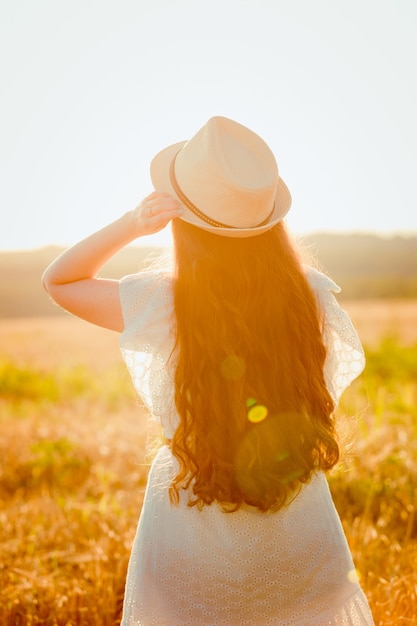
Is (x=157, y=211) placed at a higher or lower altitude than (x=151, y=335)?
higher

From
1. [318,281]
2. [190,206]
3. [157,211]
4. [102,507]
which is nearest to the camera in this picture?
[157,211]

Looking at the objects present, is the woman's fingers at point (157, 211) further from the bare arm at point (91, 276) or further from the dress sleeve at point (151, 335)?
the dress sleeve at point (151, 335)

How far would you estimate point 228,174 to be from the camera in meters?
1.93

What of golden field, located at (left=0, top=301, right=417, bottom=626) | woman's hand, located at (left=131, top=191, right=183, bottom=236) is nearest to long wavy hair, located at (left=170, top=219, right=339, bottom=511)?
woman's hand, located at (left=131, top=191, right=183, bottom=236)

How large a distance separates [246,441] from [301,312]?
17.6 inches

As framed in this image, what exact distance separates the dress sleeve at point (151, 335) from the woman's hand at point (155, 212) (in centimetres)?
16

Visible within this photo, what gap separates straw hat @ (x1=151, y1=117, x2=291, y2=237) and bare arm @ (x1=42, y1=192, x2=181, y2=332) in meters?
0.20

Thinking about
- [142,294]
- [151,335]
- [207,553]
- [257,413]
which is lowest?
[207,553]

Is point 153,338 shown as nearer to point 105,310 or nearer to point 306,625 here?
point 105,310

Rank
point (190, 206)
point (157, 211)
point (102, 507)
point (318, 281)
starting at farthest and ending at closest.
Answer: point (102, 507), point (318, 281), point (190, 206), point (157, 211)

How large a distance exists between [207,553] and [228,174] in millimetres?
1227

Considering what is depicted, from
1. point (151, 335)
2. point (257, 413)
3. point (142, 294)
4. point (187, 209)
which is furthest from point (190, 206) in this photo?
point (257, 413)

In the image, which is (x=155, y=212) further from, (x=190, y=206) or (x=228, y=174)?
(x=228, y=174)

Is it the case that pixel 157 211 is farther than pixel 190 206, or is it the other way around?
pixel 190 206
